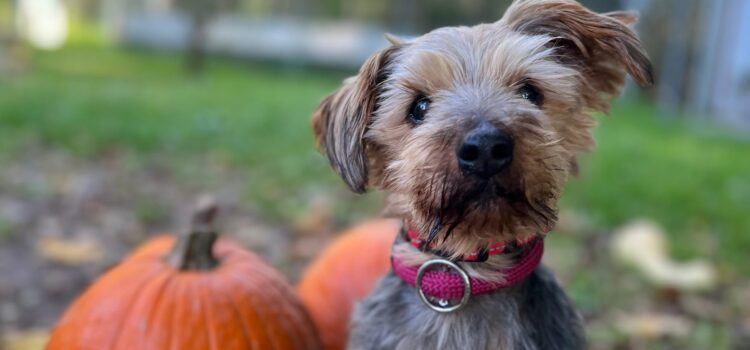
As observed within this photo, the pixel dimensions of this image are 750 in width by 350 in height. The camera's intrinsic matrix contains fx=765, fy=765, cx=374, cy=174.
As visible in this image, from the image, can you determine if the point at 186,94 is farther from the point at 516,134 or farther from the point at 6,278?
the point at 516,134

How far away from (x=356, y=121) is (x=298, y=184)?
147 inches

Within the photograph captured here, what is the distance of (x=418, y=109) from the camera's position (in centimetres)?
252

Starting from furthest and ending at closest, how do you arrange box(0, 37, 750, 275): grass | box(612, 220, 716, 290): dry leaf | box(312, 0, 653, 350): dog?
box(0, 37, 750, 275): grass, box(612, 220, 716, 290): dry leaf, box(312, 0, 653, 350): dog

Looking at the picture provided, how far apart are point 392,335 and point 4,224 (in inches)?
127

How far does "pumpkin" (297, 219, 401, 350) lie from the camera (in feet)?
11.7

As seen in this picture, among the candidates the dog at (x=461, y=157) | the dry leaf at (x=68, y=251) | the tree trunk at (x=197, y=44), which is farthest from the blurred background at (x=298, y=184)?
the tree trunk at (x=197, y=44)

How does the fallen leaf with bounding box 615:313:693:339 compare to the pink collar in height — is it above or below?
below

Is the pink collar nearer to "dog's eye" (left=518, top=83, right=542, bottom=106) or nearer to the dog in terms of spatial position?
the dog

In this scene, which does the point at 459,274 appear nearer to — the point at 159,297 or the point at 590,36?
the point at 590,36

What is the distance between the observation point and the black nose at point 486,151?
2.09 meters

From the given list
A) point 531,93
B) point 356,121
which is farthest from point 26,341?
point 531,93

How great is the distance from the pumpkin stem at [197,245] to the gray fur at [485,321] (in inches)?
32.2

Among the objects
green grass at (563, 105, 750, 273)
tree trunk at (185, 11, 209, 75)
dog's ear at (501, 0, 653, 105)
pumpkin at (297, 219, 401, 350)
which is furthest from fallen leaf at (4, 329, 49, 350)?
tree trunk at (185, 11, 209, 75)

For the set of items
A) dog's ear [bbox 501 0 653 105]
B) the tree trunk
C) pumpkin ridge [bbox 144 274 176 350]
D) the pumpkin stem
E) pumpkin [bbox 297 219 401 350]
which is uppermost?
dog's ear [bbox 501 0 653 105]
